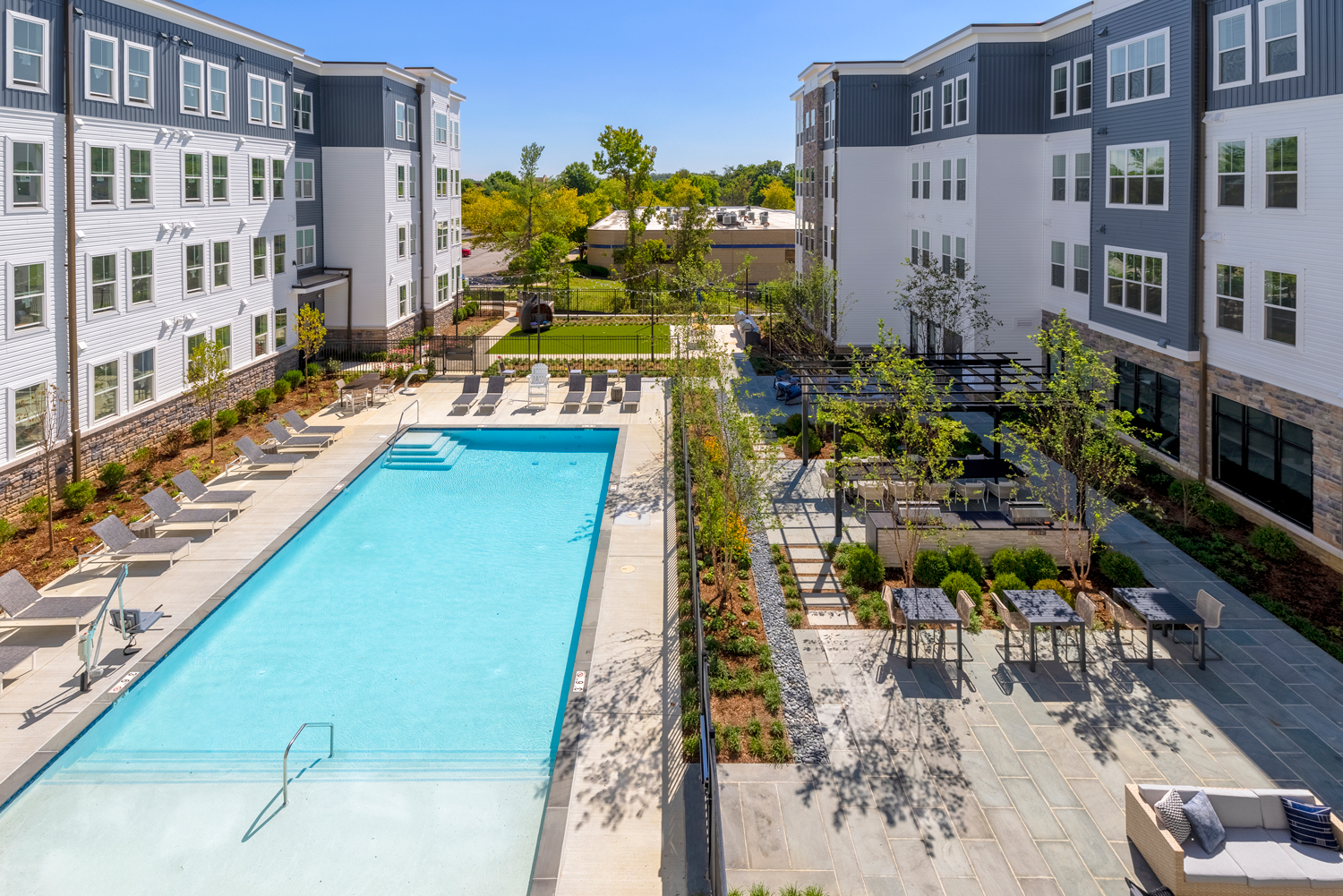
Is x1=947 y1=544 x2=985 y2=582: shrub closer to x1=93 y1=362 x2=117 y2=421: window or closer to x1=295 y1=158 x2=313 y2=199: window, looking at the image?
x1=93 y1=362 x2=117 y2=421: window

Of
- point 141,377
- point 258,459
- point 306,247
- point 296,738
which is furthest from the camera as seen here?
point 306,247

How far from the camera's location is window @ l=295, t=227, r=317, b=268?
106ft

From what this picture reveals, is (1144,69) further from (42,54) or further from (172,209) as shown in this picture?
(172,209)

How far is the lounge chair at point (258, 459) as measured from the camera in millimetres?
22125

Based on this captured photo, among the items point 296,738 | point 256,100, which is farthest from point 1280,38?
point 256,100

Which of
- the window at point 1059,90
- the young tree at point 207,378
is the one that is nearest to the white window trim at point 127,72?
the young tree at point 207,378

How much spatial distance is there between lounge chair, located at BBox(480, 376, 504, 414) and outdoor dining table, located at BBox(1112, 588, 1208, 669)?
2139 cm

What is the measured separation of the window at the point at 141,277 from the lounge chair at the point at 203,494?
5688mm

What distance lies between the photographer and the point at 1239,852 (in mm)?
8016

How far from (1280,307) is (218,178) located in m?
27.1

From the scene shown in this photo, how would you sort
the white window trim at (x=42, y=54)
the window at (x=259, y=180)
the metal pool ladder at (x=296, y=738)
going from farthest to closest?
1. the window at (x=259, y=180)
2. the white window trim at (x=42, y=54)
3. the metal pool ladder at (x=296, y=738)

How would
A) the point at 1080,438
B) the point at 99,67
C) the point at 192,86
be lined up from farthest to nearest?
the point at 192,86
the point at 99,67
the point at 1080,438

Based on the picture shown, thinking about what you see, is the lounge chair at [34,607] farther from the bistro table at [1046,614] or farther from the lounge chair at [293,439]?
the bistro table at [1046,614]

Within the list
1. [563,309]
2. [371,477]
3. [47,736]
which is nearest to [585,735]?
[47,736]
